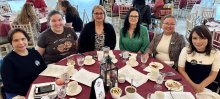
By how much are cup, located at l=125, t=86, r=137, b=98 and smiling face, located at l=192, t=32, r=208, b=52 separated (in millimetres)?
954

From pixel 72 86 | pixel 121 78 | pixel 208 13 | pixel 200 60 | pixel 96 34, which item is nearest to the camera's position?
pixel 72 86

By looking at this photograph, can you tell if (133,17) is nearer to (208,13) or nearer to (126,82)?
(126,82)

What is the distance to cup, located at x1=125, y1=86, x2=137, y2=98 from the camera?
6.33ft

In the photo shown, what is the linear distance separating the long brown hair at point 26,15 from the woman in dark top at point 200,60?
2.91 metres

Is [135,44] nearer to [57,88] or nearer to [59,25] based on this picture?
[59,25]

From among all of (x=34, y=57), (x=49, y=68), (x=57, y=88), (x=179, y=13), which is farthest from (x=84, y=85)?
(x=179, y=13)

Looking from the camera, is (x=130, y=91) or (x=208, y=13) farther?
(x=208, y=13)

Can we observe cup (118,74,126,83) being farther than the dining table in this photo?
Yes

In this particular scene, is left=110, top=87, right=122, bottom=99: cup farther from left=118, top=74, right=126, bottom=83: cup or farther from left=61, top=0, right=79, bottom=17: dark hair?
left=61, top=0, right=79, bottom=17: dark hair

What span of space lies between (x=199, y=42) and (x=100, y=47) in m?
1.52

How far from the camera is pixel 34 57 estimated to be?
2.52m

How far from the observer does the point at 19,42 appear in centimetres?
237

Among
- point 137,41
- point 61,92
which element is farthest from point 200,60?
point 61,92

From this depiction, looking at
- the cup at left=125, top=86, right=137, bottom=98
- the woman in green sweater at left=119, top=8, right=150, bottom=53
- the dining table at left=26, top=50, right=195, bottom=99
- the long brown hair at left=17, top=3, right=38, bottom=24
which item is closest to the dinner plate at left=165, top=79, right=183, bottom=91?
the dining table at left=26, top=50, right=195, bottom=99
